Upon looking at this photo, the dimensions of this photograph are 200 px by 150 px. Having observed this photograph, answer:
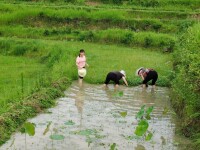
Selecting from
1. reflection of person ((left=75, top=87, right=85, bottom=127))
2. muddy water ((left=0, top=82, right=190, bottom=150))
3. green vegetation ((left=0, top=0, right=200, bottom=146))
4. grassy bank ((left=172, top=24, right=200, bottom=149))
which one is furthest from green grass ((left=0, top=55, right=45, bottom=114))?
grassy bank ((left=172, top=24, right=200, bottom=149))

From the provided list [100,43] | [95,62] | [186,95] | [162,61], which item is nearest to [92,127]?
[186,95]

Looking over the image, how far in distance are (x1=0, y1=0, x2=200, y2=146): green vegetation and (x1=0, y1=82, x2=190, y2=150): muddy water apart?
28 cm

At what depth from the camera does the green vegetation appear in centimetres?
920

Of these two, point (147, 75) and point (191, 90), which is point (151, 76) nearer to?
point (147, 75)

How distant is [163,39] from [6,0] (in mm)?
11996

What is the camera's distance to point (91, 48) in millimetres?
18297

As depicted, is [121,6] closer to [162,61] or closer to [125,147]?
[162,61]

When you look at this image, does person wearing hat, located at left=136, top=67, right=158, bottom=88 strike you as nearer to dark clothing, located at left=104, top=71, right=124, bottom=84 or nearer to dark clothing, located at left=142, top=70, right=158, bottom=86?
dark clothing, located at left=142, top=70, right=158, bottom=86

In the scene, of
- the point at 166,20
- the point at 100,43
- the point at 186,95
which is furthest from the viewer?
the point at 166,20

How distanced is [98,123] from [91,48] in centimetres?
937

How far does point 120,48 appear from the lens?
61.5ft

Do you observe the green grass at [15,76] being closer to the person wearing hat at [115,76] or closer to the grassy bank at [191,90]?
the person wearing hat at [115,76]

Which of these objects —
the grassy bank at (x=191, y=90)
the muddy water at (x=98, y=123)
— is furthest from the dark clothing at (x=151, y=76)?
the grassy bank at (x=191, y=90)

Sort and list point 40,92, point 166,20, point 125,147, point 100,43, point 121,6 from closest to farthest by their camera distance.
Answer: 1. point 125,147
2. point 40,92
3. point 100,43
4. point 166,20
5. point 121,6
